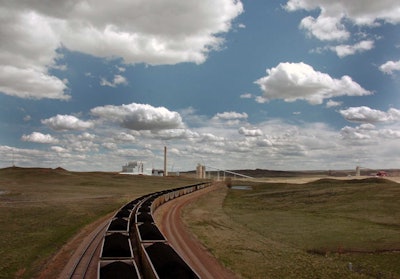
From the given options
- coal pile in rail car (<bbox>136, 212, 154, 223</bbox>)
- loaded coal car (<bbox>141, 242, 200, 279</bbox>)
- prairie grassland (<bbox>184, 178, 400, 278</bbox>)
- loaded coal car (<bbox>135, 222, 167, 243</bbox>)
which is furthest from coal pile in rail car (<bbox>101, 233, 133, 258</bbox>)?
coal pile in rail car (<bbox>136, 212, 154, 223</bbox>)

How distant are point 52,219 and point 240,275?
3548 centimetres

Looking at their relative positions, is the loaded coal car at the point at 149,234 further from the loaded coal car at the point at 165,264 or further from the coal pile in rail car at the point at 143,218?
the coal pile in rail car at the point at 143,218

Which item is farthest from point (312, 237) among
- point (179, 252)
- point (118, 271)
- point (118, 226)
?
point (118, 271)

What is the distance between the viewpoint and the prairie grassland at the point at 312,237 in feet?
103

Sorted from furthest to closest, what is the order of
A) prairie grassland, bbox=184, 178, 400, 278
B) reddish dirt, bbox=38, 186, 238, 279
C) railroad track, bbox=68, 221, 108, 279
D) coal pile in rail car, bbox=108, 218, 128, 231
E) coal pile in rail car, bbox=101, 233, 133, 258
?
coal pile in rail car, bbox=108, 218, 128, 231 → prairie grassland, bbox=184, 178, 400, 278 → reddish dirt, bbox=38, 186, 238, 279 → railroad track, bbox=68, 221, 108, 279 → coal pile in rail car, bbox=101, 233, 133, 258

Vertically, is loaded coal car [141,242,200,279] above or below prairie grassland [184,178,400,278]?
above

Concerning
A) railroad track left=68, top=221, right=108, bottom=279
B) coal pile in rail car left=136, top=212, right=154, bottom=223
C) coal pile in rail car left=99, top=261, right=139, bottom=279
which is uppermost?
coal pile in rail car left=136, top=212, right=154, bottom=223

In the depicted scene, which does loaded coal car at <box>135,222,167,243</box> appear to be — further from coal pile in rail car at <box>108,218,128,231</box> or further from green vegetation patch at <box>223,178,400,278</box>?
green vegetation patch at <box>223,178,400,278</box>

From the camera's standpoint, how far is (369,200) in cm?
7269

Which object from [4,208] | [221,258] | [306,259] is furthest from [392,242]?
[4,208]

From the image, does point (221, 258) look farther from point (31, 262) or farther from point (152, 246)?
point (31, 262)

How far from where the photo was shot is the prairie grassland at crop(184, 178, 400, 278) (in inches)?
1241

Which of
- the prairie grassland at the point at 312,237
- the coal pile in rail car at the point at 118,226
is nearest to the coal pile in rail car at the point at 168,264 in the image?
the prairie grassland at the point at 312,237

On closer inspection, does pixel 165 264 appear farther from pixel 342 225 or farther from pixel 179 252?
pixel 342 225
